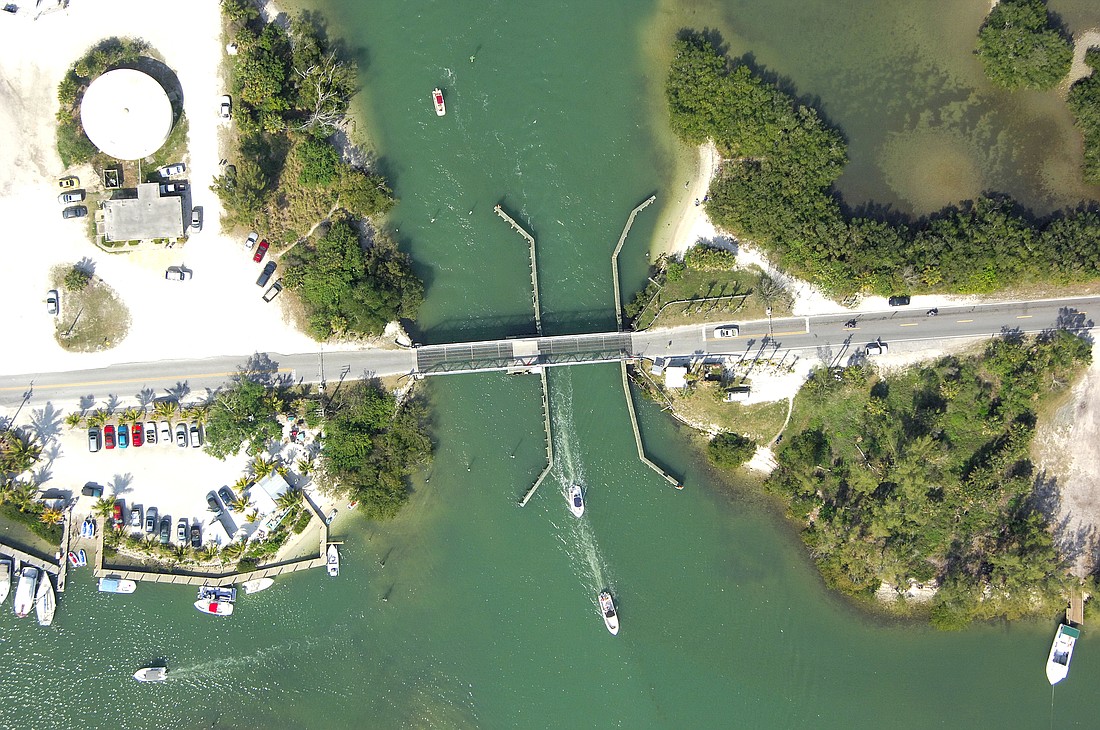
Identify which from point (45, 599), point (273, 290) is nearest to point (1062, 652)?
point (273, 290)

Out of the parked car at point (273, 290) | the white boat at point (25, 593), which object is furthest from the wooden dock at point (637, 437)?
the white boat at point (25, 593)

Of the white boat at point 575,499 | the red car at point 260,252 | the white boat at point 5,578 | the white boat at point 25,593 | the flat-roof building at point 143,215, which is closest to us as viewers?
the flat-roof building at point 143,215

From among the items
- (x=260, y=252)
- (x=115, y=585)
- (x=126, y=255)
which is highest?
(x=260, y=252)

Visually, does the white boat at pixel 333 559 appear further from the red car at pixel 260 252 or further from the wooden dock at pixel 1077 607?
the wooden dock at pixel 1077 607

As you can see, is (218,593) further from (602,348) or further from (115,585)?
(602,348)

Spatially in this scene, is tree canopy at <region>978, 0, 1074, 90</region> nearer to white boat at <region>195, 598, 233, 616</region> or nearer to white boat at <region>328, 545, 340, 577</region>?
white boat at <region>328, 545, 340, 577</region>

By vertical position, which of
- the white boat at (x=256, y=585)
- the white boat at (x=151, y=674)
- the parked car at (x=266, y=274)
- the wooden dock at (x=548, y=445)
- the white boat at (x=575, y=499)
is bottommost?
the white boat at (x=151, y=674)
